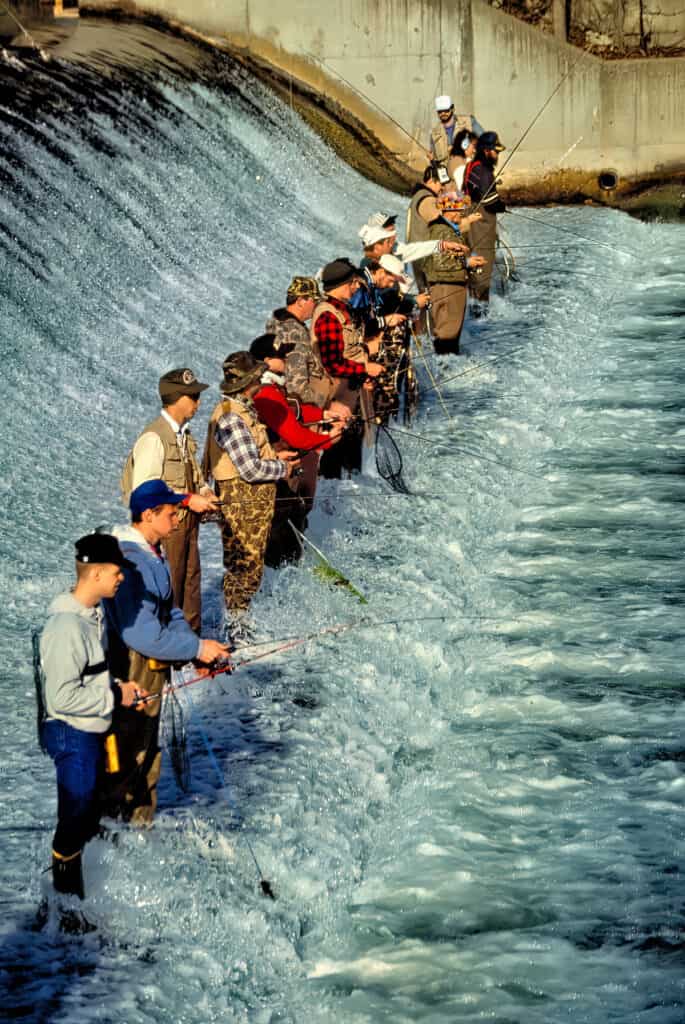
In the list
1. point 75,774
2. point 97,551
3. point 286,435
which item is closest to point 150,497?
point 97,551

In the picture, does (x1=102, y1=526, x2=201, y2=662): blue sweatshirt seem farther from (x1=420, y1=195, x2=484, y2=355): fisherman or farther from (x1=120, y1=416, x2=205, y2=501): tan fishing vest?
(x1=420, y1=195, x2=484, y2=355): fisherman

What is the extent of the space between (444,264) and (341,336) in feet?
14.5

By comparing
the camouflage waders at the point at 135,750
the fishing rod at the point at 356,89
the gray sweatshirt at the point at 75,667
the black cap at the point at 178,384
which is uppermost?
the fishing rod at the point at 356,89

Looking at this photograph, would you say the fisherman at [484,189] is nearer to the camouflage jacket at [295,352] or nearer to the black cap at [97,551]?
the camouflage jacket at [295,352]

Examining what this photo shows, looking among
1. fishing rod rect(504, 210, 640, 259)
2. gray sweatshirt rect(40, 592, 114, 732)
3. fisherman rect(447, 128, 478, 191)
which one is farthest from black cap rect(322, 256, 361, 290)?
fishing rod rect(504, 210, 640, 259)

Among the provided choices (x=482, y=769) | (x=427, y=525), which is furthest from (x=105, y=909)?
(x=427, y=525)

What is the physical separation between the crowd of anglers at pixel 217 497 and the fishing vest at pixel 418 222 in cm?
1

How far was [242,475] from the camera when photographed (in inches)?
367

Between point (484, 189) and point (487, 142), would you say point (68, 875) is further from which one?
point (487, 142)

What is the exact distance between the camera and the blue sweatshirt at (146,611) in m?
6.81

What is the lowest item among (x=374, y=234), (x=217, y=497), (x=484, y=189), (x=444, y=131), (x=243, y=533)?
(x=243, y=533)

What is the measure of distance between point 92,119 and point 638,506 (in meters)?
9.09

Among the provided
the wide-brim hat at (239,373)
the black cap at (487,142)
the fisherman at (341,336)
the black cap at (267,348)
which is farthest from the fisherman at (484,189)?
the wide-brim hat at (239,373)

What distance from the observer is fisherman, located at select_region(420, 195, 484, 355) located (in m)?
15.3
